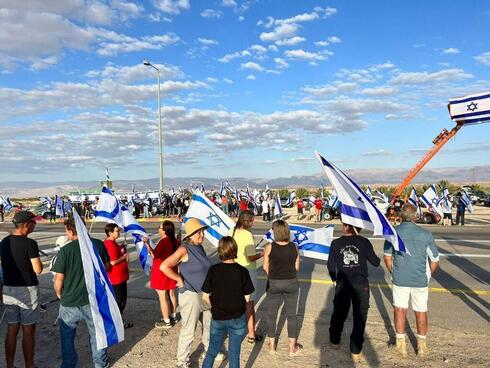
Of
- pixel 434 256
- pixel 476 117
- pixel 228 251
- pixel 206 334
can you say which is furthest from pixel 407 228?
pixel 476 117

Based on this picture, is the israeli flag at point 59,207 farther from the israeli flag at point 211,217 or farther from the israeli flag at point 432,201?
the israeli flag at point 211,217

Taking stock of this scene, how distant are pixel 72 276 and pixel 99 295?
1.28 feet

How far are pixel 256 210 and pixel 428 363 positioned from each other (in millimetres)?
26058

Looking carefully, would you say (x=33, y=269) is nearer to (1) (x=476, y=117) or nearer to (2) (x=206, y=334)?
(2) (x=206, y=334)

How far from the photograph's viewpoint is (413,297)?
5113 mm

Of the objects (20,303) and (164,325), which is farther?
(164,325)

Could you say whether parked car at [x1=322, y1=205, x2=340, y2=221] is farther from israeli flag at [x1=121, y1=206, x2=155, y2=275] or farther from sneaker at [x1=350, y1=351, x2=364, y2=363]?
sneaker at [x1=350, y1=351, x2=364, y2=363]

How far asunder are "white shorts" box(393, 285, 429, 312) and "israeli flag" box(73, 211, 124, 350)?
3.32m

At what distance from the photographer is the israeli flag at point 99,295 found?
4.24 meters

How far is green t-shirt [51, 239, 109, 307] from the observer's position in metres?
4.42

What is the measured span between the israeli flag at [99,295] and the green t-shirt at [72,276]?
0.71 feet

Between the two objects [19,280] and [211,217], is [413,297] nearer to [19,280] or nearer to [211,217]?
[211,217]

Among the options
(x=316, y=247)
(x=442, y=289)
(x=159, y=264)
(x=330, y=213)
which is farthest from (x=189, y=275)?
(x=330, y=213)

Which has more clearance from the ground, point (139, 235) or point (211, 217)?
point (211, 217)
